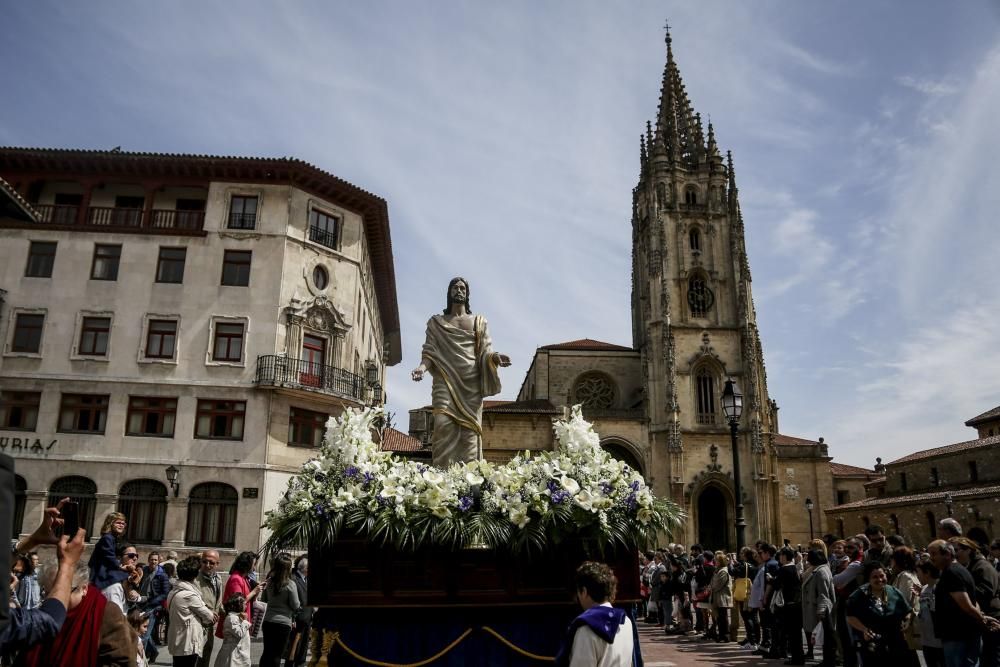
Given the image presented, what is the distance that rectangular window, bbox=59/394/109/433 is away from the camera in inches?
947

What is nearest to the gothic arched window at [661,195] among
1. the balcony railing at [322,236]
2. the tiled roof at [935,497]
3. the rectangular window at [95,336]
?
the tiled roof at [935,497]

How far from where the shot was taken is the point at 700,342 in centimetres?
4928

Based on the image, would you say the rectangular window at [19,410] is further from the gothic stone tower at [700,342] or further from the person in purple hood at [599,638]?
the gothic stone tower at [700,342]

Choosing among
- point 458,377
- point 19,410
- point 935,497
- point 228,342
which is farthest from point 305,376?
point 935,497

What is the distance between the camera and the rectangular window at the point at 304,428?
25.4 metres

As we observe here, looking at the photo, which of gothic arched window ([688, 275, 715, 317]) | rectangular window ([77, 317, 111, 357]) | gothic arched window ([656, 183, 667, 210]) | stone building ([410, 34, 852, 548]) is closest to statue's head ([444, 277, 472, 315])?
rectangular window ([77, 317, 111, 357])

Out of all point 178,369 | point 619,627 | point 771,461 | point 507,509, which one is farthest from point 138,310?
point 771,461

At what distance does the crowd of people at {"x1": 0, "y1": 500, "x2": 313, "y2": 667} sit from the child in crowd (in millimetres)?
11

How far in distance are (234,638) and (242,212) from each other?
74.4 ft

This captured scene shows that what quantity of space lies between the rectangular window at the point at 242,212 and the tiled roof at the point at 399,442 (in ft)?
64.1

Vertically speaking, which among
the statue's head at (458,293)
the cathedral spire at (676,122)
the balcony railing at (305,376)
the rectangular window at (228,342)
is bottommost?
the statue's head at (458,293)

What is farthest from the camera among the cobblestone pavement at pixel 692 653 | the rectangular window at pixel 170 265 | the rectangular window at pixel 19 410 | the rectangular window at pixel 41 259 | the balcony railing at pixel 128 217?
the balcony railing at pixel 128 217

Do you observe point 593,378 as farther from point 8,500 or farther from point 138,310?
point 8,500

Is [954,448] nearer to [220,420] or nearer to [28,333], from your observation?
[220,420]
